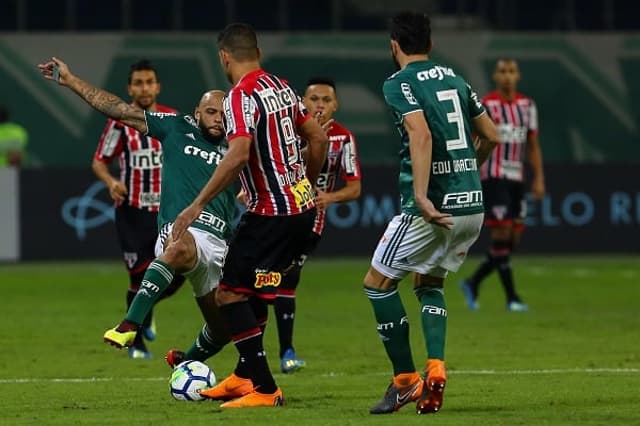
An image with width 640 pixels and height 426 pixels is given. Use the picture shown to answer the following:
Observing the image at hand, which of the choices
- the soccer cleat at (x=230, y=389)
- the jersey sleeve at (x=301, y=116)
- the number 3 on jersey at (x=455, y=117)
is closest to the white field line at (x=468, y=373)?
the soccer cleat at (x=230, y=389)

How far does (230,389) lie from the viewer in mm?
9422

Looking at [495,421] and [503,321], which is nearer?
[495,421]

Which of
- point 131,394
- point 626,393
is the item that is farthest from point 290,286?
point 626,393

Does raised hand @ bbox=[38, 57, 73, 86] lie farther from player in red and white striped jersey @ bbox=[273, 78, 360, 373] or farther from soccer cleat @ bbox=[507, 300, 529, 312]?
soccer cleat @ bbox=[507, 300, 529, 312]

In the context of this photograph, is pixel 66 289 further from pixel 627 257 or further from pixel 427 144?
pixel 427 144

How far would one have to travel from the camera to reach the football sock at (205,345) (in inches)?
392

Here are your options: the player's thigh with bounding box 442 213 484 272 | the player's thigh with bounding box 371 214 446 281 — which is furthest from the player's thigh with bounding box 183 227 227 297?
the player's thigh with bounding box 442 213 484 272

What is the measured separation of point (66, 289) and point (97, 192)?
146 inches

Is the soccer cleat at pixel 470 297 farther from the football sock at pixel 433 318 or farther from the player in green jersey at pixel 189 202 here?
the football sock at pixel 433 318

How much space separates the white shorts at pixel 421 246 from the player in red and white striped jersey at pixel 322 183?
263cm

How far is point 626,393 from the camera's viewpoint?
9648 mm

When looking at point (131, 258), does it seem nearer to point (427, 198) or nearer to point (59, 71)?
point (59, 71)

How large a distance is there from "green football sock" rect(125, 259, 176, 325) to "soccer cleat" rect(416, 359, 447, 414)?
1.81 meters

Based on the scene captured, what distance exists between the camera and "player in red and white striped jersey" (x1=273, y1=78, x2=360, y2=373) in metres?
11.6
